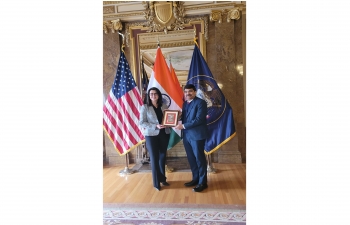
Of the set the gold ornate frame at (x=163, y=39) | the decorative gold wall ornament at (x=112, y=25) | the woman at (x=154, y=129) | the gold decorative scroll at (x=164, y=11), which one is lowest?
the woman at (x=154, y=129)

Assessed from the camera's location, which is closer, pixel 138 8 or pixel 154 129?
pixel 154 129

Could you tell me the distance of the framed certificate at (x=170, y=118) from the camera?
2206mm

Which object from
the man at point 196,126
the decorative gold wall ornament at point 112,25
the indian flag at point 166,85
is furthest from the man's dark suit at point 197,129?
the decorative gold wall ornament at point 112,25

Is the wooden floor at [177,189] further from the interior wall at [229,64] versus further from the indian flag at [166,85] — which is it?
the indian flag at [166,85]

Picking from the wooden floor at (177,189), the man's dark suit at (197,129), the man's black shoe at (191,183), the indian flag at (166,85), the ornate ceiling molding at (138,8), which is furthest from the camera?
the ornate ceiling molding at (138,8)

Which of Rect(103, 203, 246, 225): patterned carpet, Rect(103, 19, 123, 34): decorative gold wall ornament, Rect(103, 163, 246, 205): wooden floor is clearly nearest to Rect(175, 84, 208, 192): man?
Rect(103, 163, 246, 205): wooden floor

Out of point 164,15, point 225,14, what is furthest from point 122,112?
point 225,14

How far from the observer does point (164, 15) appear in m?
2.97

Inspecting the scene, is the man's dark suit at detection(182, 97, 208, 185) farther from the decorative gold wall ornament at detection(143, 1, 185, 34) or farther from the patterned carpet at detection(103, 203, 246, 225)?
the decorative gold wall ornament at detection(143, 1, 185, 34)

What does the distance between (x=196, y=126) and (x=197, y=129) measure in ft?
0.12

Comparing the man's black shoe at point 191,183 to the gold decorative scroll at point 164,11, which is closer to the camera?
the man's black shoe at point 191,183

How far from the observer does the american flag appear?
2682mm

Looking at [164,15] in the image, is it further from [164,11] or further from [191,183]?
[191,183]

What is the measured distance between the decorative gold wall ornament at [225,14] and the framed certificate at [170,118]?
5.86ft
